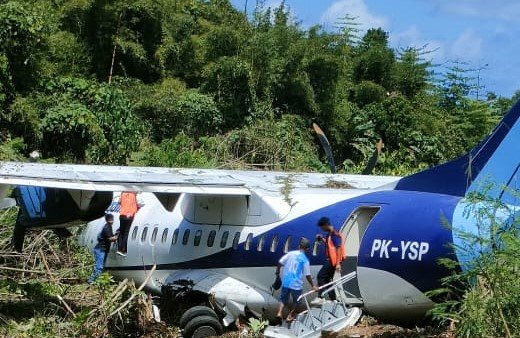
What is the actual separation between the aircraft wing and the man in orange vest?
6.28 feet

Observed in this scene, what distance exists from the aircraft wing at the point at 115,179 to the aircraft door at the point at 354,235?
194 cm

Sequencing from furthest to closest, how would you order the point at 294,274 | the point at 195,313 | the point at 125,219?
the point at 125,219, the point at 195,313, the point at 294,274

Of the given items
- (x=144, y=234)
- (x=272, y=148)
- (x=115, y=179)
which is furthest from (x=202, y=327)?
(x=272, y=148)

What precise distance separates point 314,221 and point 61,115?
40.8 ft

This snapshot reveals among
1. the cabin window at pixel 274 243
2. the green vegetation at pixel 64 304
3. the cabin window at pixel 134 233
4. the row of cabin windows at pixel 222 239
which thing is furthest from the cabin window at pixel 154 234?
the cabin window at pixel 274 243

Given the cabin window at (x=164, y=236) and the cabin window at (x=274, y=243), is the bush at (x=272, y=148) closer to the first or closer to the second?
the cabin window at (x=164, y=236)

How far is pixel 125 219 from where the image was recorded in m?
15.1

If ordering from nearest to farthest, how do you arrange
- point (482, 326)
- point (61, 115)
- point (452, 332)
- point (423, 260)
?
point (482, 326) < point (452, 332) < point (423, 260) < point (61, 115)

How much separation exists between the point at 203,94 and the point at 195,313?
16.2 m

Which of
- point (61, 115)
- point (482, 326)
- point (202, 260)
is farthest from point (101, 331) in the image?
point (61, 115)

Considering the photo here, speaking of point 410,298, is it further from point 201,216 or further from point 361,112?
point 361,112

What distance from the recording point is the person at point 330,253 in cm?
1102

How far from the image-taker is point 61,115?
22234 mm

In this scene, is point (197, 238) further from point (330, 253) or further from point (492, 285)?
point (492, 285)
